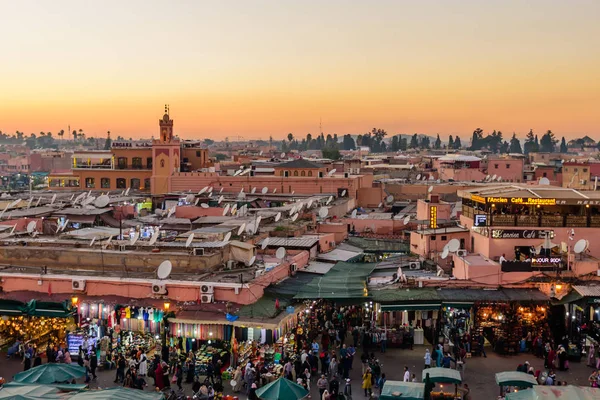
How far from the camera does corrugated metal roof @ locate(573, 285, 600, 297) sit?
1788cm

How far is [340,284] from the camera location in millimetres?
19125

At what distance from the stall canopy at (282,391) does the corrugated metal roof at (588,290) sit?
849 cm

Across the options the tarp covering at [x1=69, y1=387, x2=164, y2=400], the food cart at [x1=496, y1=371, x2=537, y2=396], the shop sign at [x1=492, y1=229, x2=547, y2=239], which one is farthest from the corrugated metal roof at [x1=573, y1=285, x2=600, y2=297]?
the tarp covering at [x1=69, y1=387, x2=164, y2=400]

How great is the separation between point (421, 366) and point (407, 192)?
2942cm

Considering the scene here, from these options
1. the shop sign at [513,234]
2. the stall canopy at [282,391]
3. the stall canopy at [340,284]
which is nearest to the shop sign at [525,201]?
the shop sign at [513,234]

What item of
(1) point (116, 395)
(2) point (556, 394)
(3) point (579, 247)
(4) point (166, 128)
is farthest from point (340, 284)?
(4) point (166, 128)

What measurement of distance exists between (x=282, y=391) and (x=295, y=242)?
382 inches

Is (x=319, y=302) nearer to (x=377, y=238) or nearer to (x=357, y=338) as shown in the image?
(x=357, y=338)

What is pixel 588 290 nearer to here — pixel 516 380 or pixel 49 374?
pixel 516 380

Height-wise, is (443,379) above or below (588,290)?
below

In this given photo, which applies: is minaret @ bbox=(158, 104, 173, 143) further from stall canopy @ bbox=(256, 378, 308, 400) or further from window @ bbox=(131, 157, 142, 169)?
stall canopy @ bbox=(256, 378, 308, 400)

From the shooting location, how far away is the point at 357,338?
18.7 m

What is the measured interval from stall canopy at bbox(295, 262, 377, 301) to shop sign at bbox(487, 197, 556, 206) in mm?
4272

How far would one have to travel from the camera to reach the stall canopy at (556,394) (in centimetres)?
1232
